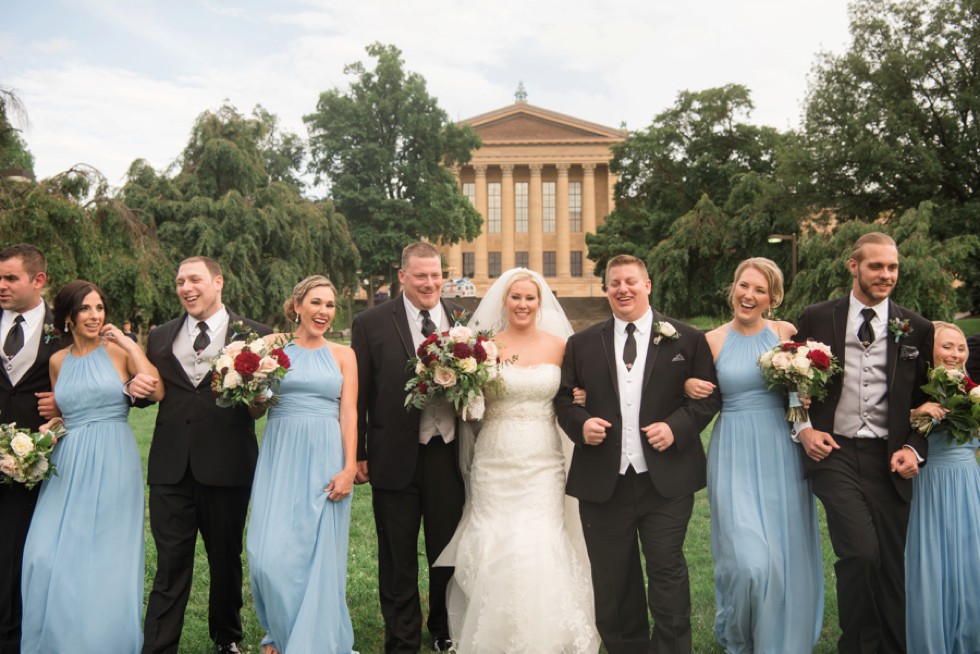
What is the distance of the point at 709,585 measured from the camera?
761cm

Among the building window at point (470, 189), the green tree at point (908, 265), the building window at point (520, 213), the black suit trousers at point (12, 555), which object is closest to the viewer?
the black suit trousers at point (12, 555)

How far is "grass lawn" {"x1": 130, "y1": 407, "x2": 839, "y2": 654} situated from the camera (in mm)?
6109

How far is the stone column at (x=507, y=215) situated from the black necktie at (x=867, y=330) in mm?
73679

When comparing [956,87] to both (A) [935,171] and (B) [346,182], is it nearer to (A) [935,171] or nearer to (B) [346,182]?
(A) [935,171]

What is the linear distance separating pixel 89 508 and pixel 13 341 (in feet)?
4.46

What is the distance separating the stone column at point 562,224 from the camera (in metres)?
79.4

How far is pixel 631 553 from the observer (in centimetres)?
566

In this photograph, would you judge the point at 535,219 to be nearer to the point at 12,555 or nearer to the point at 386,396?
the point at 386,396

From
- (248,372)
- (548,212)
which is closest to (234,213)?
(248,372)

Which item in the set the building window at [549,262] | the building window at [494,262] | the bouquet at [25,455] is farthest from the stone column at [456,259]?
the bouquet at [25,455]

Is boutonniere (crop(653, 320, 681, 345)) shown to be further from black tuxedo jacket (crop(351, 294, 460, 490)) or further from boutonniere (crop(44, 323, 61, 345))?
boutonniere (crop(44, 323, 61, 345))

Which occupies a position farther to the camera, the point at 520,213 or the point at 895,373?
the point at 520,213

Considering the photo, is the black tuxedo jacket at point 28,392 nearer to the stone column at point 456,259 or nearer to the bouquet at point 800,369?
the bouquet at point 800,369

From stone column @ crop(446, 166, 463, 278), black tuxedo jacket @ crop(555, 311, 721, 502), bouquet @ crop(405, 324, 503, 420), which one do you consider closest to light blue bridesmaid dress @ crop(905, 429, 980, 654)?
black tuxedo jacket @ crop(555, 311, 721, 502)
